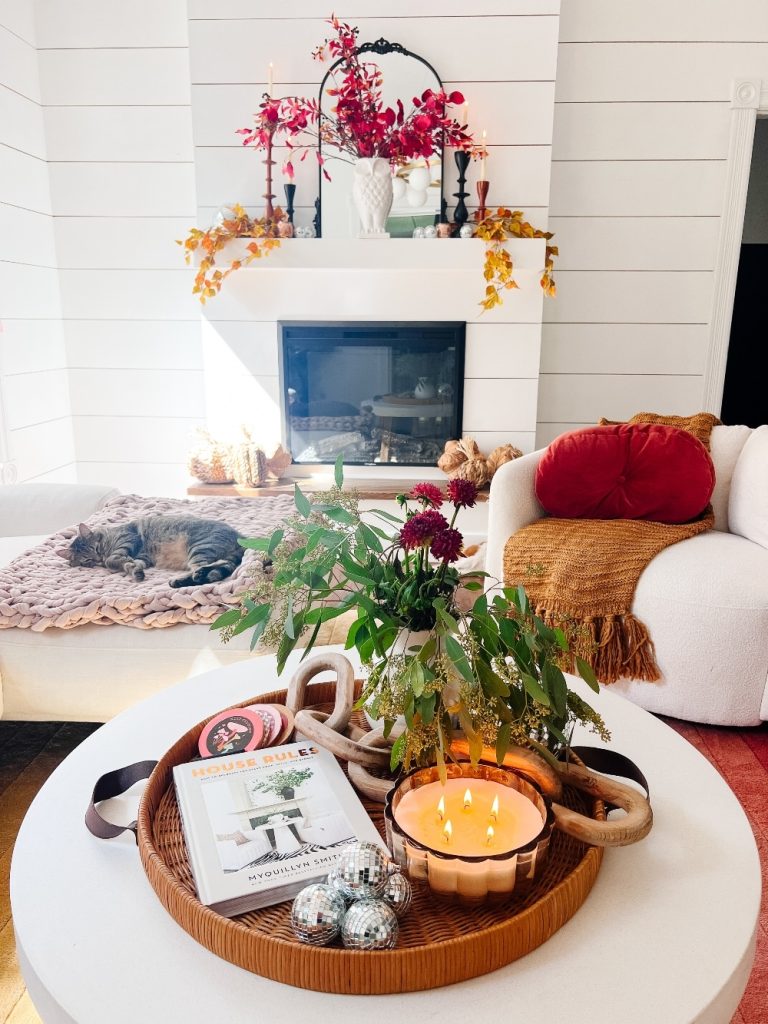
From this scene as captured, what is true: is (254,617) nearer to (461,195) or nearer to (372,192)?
(372,192)

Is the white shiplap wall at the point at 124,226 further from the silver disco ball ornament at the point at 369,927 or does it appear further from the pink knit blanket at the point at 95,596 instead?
the silver disco ball ornament at the point at 369,927

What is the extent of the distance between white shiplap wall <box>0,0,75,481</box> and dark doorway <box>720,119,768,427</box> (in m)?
3.55

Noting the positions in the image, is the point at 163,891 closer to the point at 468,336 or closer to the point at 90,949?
the point at 90,949

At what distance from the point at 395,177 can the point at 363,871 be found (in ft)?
9.40

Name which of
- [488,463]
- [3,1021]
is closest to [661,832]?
[3,1021]

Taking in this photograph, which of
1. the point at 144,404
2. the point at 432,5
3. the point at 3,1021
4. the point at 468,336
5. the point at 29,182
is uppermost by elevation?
the point at 432,5

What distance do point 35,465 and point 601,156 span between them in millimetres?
2784

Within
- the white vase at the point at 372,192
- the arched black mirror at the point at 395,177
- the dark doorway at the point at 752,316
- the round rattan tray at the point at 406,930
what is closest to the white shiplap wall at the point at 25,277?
the arched black mirror at the point at 395,177

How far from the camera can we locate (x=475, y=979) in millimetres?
678

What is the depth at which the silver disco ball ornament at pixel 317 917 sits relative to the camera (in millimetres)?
685

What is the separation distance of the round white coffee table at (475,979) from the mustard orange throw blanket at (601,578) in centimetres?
100

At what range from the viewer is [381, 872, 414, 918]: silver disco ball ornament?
2.39 ft

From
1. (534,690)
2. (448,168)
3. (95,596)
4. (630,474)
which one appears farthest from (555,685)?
(448,168)

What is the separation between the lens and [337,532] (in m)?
0.90
